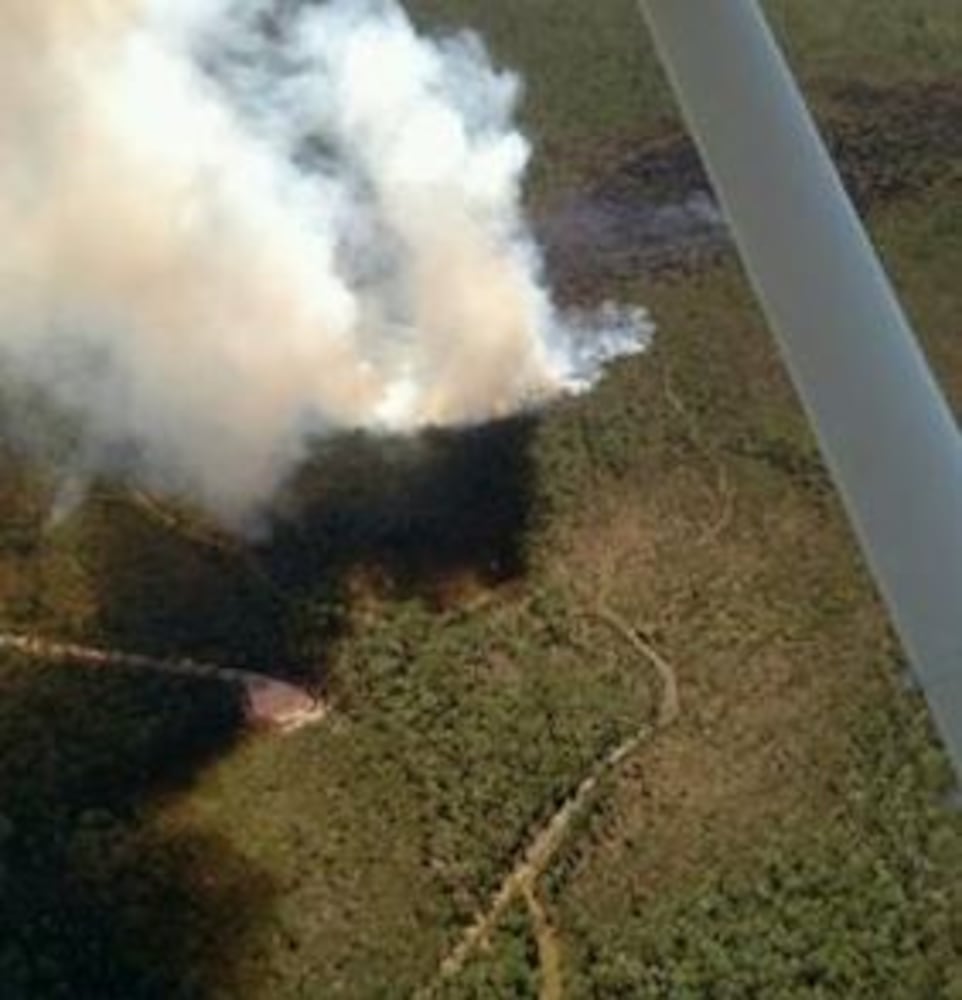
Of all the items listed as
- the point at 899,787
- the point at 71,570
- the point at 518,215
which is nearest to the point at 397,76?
the point at 518,215

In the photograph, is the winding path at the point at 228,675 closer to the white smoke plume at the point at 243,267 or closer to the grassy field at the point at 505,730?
the grassy field at the point at 505,730

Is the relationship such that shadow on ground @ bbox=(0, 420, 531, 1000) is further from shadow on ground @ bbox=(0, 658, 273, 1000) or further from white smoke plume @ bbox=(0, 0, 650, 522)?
white smoke plume @ bbox=(0, 0, 650, 522)

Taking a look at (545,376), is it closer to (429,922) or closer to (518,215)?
(518,215)

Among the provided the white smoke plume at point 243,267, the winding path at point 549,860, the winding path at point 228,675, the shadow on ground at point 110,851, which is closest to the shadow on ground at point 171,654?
the shadow on ground at point 110,851

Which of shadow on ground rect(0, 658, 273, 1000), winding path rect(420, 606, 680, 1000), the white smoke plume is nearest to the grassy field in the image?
shadow on ground rect(0, 658, 273, 1000)

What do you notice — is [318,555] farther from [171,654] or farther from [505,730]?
[505,730]

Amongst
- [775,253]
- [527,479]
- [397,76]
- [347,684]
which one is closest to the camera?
[775,253]
